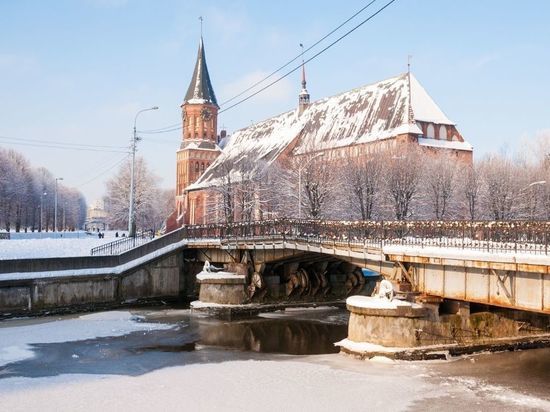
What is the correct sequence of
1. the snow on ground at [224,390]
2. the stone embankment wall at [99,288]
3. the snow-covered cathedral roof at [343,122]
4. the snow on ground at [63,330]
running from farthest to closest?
the snow-covered cathedral roof at [343,122] < the stone embankment wall at [99,288] < the snow on ground at [63,330] < the snow on ground at [224,390]

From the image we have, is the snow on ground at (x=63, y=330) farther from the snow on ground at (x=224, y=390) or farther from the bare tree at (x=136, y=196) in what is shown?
the bare tree at (x=136, y=196)

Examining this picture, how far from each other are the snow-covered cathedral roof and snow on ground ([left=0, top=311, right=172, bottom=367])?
35.6 metres

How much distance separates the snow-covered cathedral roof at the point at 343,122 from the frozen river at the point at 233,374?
38292 mm

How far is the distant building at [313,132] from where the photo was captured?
62938 mm

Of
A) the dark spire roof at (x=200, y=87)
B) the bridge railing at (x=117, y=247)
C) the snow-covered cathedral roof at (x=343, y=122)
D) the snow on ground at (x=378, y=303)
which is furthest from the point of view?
the dark spire roof at (x=200, y=87)

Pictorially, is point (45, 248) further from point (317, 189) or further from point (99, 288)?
point (317, 189)

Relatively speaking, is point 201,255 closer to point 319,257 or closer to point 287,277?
point 287,277

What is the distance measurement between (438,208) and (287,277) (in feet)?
62.1

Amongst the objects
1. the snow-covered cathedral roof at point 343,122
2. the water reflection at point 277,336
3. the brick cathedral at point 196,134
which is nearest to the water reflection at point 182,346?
the water reflection at point 277,336

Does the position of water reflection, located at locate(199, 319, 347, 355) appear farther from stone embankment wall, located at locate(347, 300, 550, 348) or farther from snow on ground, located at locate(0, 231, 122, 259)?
snow on ground, located at locate(0, 231, 122, 259)

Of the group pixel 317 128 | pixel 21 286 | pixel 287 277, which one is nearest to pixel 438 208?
pixel 287 277

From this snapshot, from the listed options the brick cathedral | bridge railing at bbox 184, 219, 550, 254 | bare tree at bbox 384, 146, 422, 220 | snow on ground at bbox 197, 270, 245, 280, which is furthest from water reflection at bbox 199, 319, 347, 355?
the brick cathedral

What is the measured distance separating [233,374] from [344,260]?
1208cm

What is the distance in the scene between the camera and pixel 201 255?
43.9 metres
